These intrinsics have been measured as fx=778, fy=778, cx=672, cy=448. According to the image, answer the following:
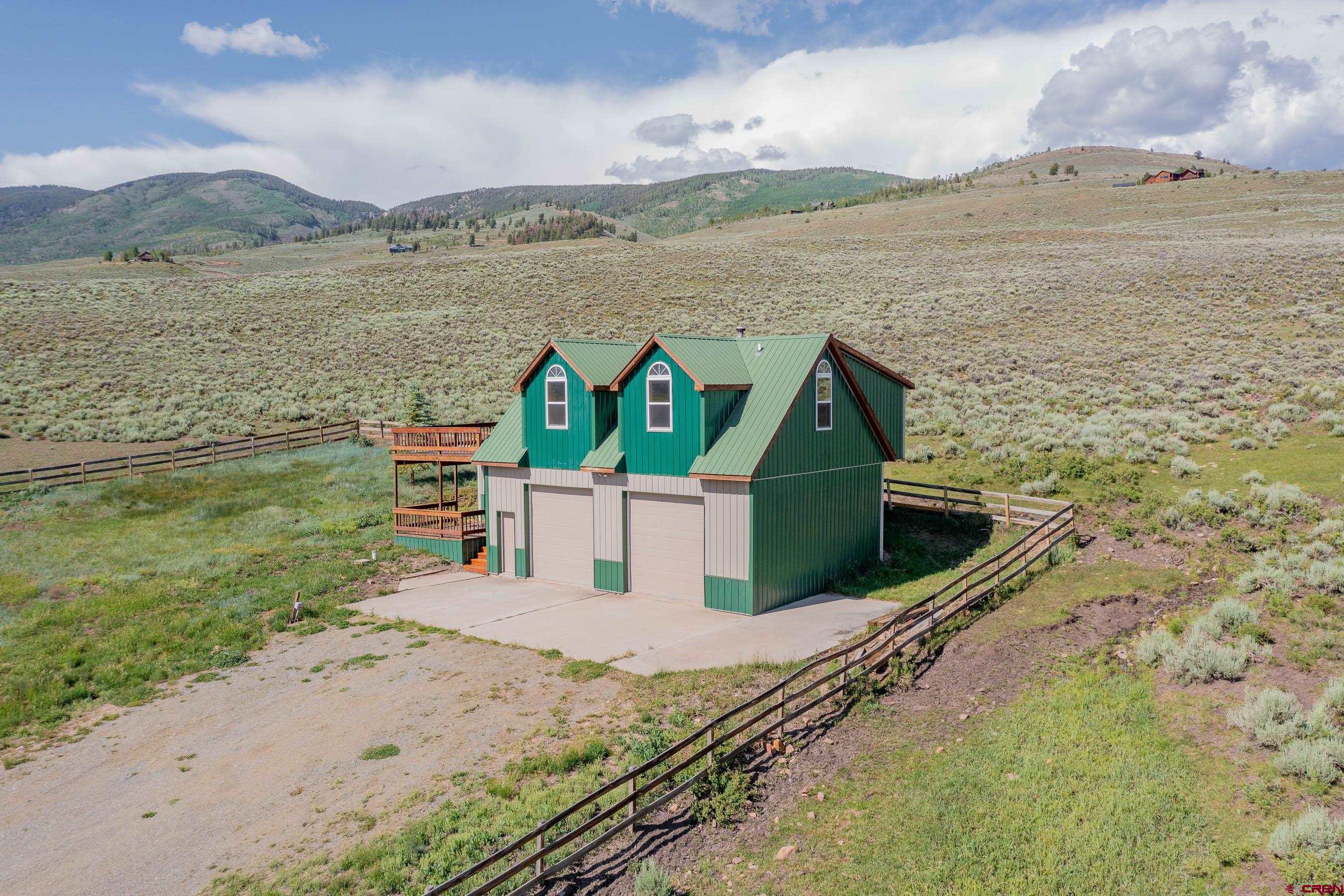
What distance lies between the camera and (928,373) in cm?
4091

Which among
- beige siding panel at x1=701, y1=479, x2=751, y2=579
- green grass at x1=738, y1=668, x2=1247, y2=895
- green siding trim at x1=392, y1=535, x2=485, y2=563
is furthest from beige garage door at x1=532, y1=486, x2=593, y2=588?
green grass at x1=738, y1=668, x2=1247, y2=895

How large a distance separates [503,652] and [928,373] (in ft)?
102

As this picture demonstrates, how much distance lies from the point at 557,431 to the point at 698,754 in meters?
12.2

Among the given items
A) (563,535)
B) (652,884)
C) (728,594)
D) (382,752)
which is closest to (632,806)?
(652,884)

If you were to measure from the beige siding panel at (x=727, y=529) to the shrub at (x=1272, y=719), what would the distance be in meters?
9.48

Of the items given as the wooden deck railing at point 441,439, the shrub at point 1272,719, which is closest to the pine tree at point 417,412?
the wooden deck railing at point 441,439

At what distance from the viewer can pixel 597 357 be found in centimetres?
2144

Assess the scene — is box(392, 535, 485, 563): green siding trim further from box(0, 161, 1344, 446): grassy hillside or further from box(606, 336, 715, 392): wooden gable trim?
box(0, 161, 1344, 446): grassy hillside

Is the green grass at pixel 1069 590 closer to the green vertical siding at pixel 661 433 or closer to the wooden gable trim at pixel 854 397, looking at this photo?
the wooden gable trim at pixel 854 397

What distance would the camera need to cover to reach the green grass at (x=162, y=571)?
1562 centimetres

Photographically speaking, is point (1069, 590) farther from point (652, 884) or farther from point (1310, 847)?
point (652, 884)

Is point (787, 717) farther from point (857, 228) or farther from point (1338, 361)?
point (857, 228)

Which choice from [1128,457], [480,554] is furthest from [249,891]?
[1128,457]

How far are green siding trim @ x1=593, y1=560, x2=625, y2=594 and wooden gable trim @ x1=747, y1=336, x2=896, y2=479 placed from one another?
483 centimetres
